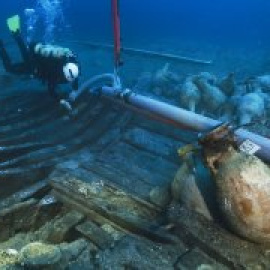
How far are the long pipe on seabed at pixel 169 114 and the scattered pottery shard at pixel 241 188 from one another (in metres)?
0.80

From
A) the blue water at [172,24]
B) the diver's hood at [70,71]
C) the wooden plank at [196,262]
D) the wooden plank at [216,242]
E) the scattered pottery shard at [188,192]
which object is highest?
the diver's hood at [70,71]

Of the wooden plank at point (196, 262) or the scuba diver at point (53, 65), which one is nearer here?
the wooden plank at point (196, 262)

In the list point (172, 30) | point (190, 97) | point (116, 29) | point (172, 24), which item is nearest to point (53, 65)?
point (116, 29)

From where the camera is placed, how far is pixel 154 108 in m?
5.89

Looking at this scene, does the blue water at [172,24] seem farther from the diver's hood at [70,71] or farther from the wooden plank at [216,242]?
the wooden plank at [216,242]

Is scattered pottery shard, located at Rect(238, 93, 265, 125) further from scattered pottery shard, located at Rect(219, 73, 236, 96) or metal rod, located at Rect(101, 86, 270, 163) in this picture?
metal rod, located at Rect(101, 86, 270, 163)

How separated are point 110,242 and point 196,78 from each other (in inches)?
195

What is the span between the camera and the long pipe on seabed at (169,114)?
177 inches

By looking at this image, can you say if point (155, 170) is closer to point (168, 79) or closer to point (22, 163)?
point (22, 163)

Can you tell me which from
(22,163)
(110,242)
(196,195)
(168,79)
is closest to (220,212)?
(196,195)

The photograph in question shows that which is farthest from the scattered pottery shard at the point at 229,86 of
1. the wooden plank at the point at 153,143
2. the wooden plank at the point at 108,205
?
the wooden plank at the point at 108,205

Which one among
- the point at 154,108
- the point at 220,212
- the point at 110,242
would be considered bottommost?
the point at 110,242

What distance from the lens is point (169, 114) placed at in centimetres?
567

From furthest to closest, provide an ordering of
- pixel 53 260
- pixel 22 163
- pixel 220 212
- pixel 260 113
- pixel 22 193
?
pixel 260 113
pixel 22 163
pixel 22 193
pixel 220 212
pixel 53 260
